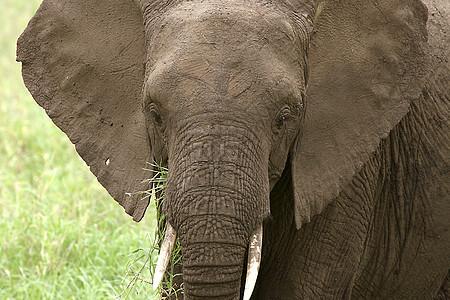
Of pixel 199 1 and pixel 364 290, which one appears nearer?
pixel 199 1

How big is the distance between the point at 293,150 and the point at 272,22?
518mm

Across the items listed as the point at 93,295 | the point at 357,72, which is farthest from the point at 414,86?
the point at 93,295

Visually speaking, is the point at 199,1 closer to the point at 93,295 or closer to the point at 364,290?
the point at 364,290

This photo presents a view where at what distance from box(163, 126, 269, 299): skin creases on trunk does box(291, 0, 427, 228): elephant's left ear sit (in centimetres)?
50

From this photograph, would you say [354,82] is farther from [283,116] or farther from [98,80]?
[98,80]

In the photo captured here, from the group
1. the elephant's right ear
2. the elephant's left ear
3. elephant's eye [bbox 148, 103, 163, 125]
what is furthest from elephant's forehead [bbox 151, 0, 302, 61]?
the elephant's right ear

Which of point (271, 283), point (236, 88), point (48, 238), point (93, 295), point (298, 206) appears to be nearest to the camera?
point (236, 88)

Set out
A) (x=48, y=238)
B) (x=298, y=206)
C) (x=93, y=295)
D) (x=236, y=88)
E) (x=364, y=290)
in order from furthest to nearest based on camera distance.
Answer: (x=48, y=238) < (x=93, y=295) < (x=364, y=290) < (x=298, y=206) < (x=236, y=88)

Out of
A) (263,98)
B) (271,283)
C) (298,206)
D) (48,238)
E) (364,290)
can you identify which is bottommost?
(48,238)

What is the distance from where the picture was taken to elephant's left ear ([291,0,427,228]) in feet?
13.1

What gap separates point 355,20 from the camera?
13.4 feet

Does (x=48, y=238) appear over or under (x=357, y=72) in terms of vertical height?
under

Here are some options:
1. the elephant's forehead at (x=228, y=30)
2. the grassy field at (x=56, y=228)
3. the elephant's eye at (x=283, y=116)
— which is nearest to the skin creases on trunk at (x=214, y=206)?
the elephant's eye at (x=283, y=116)

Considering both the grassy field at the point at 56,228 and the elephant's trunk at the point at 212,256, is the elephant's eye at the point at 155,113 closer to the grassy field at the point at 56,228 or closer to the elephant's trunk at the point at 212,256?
the elephant's trunk at the point at 212,256
